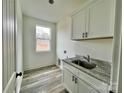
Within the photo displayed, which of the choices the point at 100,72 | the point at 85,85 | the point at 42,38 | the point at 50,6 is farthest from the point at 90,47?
the point at 42,38

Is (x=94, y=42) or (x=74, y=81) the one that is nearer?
(x=74, y=81)

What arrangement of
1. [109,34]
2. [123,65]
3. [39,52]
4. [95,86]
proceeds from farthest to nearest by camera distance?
[39,52] < [109,34] < [95,86] < [123,65]

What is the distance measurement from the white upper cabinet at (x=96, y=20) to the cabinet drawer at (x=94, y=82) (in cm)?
83

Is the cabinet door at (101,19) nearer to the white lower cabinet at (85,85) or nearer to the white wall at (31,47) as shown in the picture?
the white lower cabinet at (85,85)

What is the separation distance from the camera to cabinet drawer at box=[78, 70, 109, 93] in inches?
39.2

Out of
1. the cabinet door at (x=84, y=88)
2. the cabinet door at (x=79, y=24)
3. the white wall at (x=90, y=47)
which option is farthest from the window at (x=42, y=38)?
the cabinet door at (x=84, y=88)

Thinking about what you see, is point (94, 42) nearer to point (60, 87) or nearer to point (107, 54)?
point (107, 54)

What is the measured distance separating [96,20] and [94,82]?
1218 mm

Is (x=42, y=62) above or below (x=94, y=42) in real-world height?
below

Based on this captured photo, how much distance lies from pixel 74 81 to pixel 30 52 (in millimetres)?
2663

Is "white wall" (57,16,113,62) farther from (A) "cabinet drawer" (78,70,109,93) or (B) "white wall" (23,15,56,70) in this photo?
(B) "white wall" (23,15,56,70)

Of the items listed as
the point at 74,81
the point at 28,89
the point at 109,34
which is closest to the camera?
the point at 109,34

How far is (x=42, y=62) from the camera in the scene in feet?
13.0

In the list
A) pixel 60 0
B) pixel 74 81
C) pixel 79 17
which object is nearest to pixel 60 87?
pixel 74 81
